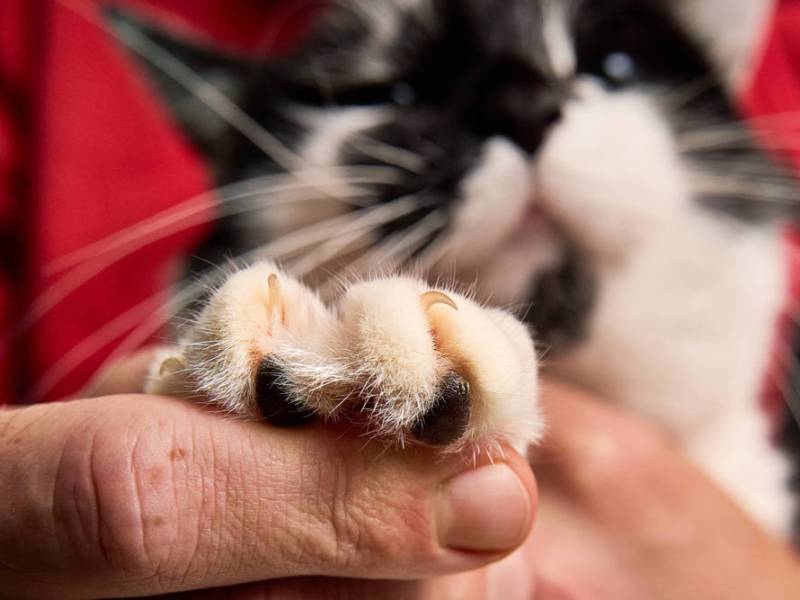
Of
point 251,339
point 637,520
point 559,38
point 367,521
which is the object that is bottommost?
point 637,520

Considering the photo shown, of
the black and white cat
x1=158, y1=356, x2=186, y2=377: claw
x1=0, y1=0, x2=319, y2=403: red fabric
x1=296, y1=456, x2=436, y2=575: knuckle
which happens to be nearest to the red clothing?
x1=0, y1=0, x2=319, y2=403: red fabric

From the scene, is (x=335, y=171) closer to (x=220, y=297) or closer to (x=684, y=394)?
(x=220, y=297)

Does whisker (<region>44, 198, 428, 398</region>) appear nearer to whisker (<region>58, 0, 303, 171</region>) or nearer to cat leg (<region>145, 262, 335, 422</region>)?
cat leg (<region>145, 262, 335, 422</region>)


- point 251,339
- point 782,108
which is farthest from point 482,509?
point 782,108

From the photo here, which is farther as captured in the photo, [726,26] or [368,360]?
[726,26]

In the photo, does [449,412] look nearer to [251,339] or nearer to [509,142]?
[251,339]

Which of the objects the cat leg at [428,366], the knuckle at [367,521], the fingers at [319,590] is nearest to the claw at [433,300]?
the cat leg at [428,366]
